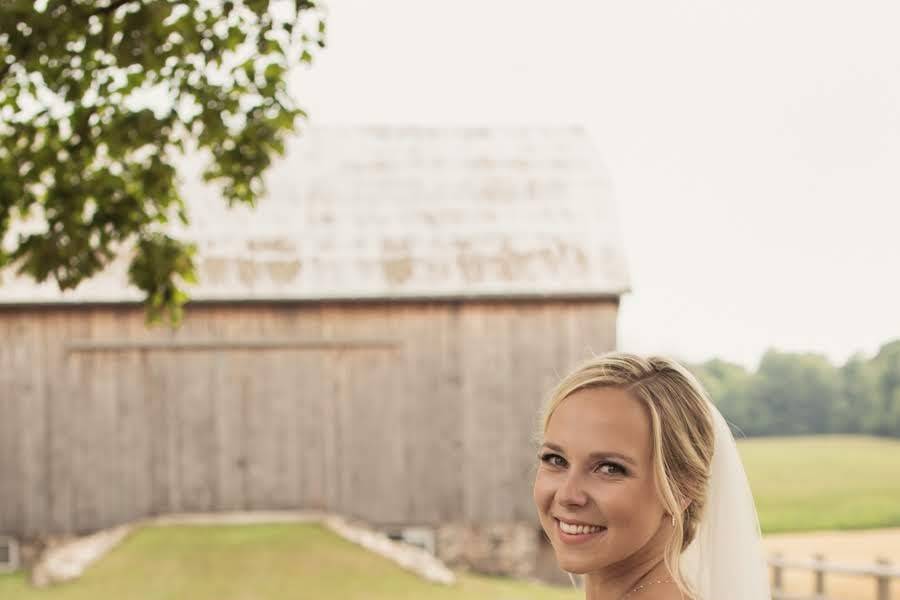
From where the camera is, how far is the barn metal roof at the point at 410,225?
1683cm

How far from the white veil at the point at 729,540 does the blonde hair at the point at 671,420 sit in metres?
0.10

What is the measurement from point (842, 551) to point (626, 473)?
23919mm

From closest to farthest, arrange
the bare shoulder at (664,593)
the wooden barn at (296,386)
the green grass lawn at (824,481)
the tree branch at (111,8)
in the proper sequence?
the bare shoulder at (664,593), the tree branch at (111,8), the wooden barn at (296,386), the green grass lawn at (824,481)

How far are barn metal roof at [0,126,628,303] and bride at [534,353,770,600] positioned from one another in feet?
47.8

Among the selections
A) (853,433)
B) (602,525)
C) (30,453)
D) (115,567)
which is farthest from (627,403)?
(853,433)

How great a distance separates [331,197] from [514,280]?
3450mm

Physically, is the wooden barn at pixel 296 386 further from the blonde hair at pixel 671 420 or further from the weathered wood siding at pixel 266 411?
the blonde hair at pixel 671 420

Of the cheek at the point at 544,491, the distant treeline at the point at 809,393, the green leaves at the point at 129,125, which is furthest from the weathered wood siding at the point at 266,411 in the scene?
the distant treeline at the point at 809,393

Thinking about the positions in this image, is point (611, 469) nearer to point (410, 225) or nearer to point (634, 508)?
point (634, 508)

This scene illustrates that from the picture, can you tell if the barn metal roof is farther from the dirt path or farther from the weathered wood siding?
the dirt path

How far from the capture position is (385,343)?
16875 mm

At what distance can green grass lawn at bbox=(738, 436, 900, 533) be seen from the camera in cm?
3072

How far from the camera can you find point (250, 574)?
14344mm

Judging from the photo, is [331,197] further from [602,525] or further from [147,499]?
[602,525]
